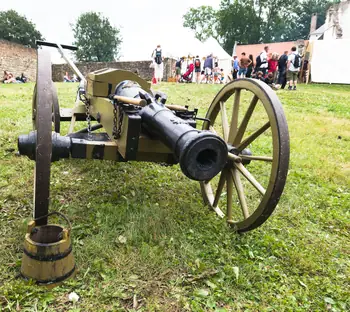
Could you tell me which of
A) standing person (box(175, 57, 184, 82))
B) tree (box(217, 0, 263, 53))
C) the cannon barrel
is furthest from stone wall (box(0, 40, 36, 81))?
tree (box(217, 0, 263, 53))

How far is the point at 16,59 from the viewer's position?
2659 cm

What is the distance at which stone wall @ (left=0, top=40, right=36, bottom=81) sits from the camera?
82.4 feet

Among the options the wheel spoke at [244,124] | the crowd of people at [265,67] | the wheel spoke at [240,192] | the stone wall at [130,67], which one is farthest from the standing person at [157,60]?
the wheel spoke at [240,192]

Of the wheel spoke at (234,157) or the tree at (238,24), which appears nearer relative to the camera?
the wheel spoke at (234,157)

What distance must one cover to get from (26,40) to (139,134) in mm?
42997

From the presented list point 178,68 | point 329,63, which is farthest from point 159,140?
point 329,63

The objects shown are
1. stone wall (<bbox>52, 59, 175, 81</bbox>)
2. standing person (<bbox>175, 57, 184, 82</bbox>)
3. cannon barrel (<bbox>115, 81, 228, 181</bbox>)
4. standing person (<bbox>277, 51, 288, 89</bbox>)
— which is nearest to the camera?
cannon barrel (<bbox>115, 81, 228, 181</bbox>)

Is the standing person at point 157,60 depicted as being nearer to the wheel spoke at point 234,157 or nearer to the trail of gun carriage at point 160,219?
the trail of gun carriage at point 160,219

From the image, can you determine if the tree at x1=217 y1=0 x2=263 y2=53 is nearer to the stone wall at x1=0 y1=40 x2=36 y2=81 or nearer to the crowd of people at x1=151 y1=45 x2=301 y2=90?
the stone wall at x1=0 y1=40 x2=36 y2=81

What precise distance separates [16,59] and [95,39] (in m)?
26.6

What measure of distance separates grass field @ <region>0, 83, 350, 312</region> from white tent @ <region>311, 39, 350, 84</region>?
1642cm

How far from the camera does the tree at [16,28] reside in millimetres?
39500

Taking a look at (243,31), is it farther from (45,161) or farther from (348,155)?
(45,161)

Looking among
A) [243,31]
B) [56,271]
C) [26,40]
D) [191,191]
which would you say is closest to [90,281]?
[56,271]
